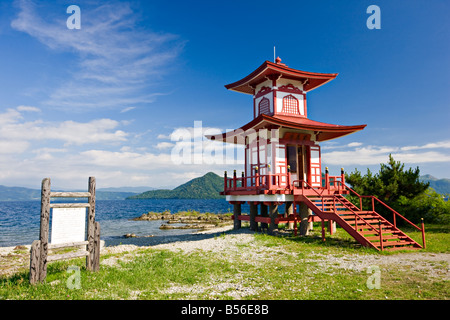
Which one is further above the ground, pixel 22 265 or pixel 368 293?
pixel 368 293

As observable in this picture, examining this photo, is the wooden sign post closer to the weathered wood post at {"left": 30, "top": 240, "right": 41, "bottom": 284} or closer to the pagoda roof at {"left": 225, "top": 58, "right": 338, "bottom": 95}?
the weathered wood post at {"left": 30, "top": 240, "right": 41, "bottom": 284}

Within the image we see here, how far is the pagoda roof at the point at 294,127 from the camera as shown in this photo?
58.2ft

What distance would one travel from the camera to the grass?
8.19 m

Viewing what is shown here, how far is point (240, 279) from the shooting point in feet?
32.2

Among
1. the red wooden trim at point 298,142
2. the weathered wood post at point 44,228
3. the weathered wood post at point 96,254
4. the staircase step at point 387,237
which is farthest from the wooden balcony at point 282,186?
the weathered wood post at point 44,228

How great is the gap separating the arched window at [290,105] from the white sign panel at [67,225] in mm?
14428

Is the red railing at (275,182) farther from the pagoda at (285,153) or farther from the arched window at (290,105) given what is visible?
the arched window at (290,105)

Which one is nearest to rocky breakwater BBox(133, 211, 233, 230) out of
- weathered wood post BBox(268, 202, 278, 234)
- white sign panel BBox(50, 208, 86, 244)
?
weathered wood post BBox(268, 202, 278, 234)

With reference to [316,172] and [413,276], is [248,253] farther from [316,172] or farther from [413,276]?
[316,172]

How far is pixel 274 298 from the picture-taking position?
789 centimetres

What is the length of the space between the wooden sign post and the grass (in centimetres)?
54

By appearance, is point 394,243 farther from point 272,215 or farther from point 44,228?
point 44,228

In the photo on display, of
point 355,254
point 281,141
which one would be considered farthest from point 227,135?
point 355,254
